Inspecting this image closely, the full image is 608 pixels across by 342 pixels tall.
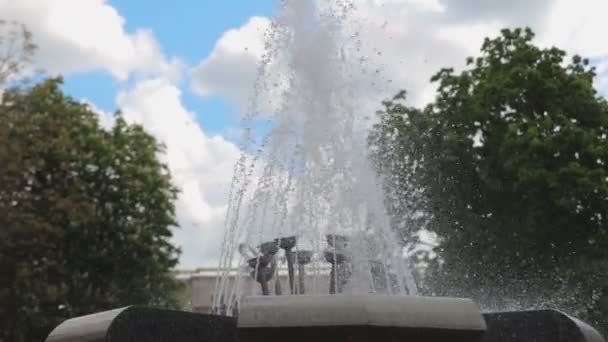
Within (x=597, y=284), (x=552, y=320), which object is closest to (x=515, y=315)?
(x=552, y=320)

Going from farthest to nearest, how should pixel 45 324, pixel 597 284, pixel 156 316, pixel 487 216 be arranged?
1. pixel 45 324
2. pixel 487 216
3. pixel 597 284
4. pixel 156 316

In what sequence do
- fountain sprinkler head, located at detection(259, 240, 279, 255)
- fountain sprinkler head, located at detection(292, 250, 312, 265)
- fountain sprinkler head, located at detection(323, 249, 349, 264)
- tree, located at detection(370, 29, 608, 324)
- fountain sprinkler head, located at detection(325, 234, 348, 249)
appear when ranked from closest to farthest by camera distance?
fountain sprinkler head, located at detection(323, 249, 349, 264)
fountain sprinkler head, located at detection(259, 240, 279, 255)
fountain sprinkler head, located at detection(292, 250, 312, 265)
fountain sprinkler head, located at detection(325, 234, 348, 249)
tree, located at detection(370, 29, 608, 324)

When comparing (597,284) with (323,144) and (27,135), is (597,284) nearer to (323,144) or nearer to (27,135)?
(323,144)

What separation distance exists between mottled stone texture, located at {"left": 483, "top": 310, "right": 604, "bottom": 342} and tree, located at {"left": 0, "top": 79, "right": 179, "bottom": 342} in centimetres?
1646

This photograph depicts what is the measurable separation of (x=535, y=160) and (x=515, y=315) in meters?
12.5

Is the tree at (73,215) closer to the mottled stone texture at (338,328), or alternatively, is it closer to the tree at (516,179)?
the tree at (516,179)

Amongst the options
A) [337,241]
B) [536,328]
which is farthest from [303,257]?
[536,328]

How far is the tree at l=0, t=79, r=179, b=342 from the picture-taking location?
23.0 meters

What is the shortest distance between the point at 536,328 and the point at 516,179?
1269 cm

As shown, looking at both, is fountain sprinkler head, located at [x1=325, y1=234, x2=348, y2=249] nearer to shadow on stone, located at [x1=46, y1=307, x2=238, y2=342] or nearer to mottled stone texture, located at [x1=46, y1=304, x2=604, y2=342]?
mottled stone texture, located at [x1=46, y1=304, x2=604, y2=342]

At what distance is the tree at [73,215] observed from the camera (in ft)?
75.6

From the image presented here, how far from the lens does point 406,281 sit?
11.4 metres

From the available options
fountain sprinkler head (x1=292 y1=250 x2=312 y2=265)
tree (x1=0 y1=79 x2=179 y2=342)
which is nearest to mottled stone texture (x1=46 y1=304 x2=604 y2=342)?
fountain sprinkler head (x1=292 y1=250 x2=312 y2=265)

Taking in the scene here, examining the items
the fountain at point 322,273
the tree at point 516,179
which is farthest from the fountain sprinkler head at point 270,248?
the tree at point 516,179
